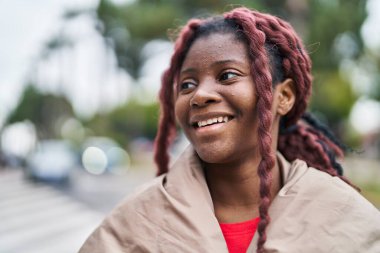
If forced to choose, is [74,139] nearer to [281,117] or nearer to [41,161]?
[41,161]

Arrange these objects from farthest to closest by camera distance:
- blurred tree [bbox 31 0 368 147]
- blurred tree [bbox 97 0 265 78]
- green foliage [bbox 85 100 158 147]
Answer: green foliage [bbox 85 100 158 147] < blurred tree [bbox 97 0 265 78] < blurred tree [bbox 31 0 368 147]

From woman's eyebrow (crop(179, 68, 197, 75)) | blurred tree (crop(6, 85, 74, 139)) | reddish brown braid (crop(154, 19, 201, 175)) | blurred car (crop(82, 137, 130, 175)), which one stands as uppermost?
woman's eyebrow (crop(179, 68, 197, 75))

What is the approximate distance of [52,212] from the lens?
11.9m

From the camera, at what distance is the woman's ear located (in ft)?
6.90

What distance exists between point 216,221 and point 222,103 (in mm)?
420

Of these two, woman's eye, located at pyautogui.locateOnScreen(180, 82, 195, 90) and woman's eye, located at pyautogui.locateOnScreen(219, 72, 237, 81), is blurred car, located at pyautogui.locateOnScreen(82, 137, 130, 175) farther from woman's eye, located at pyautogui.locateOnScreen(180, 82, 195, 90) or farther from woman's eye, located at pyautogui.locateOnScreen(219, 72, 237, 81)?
woman's eye, located at pyautogui.locateOnScreen(219, 72, 237, 81)

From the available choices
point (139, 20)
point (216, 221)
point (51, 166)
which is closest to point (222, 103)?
point (216, 221)

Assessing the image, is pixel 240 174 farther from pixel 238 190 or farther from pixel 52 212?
pixel 52 212

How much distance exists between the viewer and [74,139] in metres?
37.8

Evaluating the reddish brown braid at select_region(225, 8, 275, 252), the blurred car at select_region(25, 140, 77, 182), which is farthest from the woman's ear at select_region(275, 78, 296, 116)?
the blurred car at select_region(25, 140, 77, 182)

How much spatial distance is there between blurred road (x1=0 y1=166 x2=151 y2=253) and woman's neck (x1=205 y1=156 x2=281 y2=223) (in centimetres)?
632

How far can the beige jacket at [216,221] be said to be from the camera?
1.75 meters

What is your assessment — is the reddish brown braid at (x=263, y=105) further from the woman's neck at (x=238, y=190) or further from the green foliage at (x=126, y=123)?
the green foliage at (x=126, y=123)

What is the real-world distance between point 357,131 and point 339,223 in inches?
885
